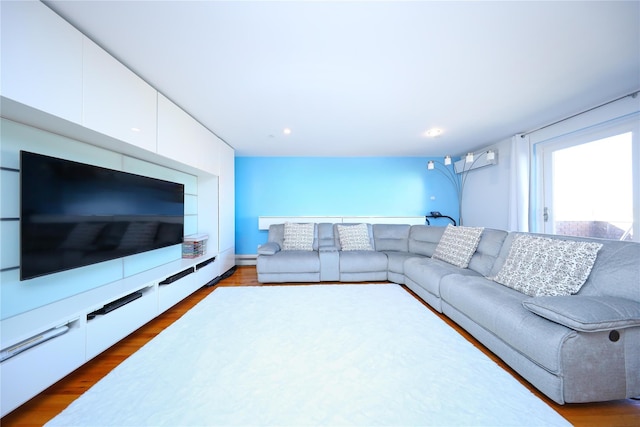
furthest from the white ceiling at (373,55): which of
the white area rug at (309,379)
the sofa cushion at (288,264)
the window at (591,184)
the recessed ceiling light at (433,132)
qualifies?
the white area rug at (309,379)

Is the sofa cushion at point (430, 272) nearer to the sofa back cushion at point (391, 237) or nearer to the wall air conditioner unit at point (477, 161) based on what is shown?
the sofa back cushion at point (391, 237)

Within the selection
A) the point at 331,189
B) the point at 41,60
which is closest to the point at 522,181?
the point at 331,189

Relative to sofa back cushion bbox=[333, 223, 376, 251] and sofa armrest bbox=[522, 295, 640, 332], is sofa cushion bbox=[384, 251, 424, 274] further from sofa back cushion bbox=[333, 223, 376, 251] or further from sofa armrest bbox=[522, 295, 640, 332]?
sofa armrest bbox=[522, 295, 640, 332]

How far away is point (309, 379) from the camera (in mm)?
1261

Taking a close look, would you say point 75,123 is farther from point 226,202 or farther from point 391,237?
point 391,237

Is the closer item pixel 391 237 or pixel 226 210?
pixel 226 210

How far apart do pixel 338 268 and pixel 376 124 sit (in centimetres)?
208

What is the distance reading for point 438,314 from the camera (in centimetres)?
213

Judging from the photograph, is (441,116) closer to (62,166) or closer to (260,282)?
(260,282)

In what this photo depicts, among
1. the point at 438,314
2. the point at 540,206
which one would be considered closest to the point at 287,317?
the point at 438,314

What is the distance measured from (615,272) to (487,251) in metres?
0.97

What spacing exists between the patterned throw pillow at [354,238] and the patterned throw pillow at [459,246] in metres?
1.08

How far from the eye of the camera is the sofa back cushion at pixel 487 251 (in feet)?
7.22

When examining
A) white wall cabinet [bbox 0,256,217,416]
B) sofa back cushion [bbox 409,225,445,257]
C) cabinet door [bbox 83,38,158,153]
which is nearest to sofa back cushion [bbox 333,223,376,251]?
sofa back cushion [bbox 409,225,445,257]
